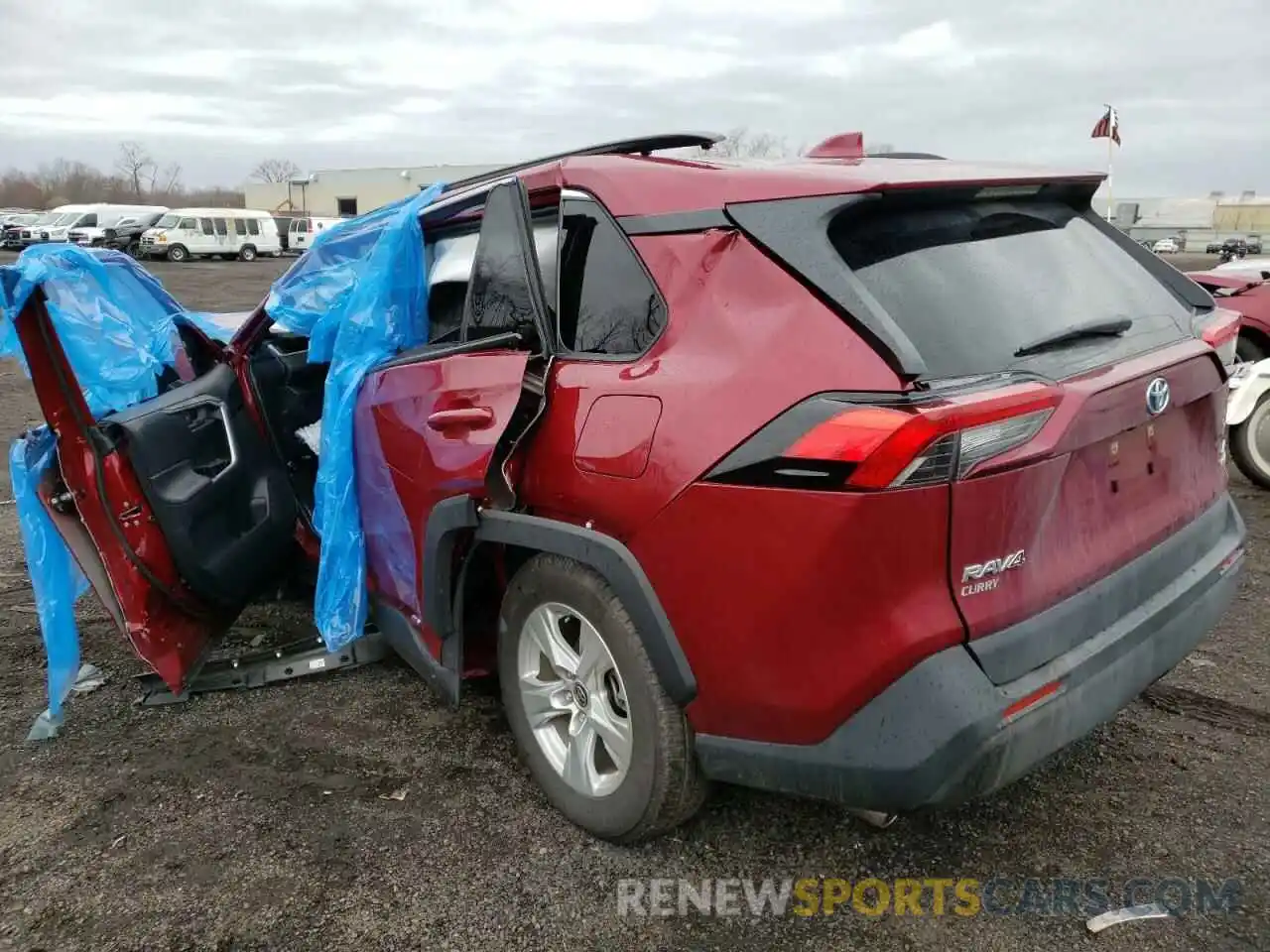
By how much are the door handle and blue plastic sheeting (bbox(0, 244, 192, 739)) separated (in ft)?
4.06

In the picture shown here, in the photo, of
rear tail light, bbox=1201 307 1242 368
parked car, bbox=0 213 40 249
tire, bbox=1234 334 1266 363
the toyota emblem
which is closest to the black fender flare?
the toyota emblem

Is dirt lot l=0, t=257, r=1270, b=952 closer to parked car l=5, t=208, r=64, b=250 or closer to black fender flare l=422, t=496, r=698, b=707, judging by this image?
black fender flare l=422, t=496, r=698, b=707

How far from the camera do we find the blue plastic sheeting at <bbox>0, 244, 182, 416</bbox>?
3.04 meters

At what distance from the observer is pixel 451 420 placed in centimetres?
275

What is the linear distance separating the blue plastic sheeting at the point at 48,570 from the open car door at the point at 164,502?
0.10m

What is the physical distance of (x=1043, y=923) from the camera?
2271mm

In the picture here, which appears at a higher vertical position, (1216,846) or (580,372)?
(580,372)

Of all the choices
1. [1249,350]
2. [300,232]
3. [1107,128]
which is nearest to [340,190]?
[300,232]

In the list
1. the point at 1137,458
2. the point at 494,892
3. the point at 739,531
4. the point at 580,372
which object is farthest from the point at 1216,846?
the point at 580,372

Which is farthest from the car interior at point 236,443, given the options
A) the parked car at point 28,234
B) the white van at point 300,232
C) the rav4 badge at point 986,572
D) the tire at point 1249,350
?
the white van at point 300,232

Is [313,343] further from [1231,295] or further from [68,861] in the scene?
[1231,295]

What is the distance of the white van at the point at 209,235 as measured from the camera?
3638 cm

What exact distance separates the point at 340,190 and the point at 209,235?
30017 mm

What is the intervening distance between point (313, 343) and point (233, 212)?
39352 mm
